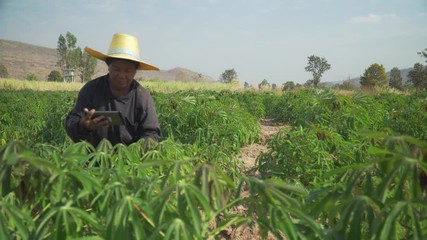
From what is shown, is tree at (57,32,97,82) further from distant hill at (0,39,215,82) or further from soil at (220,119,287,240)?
soil at (220,119,287,240)

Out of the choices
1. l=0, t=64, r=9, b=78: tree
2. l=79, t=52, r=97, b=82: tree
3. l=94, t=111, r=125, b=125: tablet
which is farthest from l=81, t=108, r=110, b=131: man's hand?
l=0, t=64, r=9, b=78: tree

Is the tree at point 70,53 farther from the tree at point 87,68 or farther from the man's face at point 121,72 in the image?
the man's face at point 121,72

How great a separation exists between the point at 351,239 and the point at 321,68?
189 ft

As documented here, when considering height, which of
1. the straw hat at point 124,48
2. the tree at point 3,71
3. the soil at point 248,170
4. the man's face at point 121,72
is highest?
the tree at point 3,71

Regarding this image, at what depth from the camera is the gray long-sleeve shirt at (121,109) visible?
268 centimetres

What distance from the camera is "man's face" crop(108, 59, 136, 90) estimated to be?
8.48ft

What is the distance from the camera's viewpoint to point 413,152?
2.70 feet

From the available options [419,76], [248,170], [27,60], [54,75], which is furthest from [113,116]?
[27,60]

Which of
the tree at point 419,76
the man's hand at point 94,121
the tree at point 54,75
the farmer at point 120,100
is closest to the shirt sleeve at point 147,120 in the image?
the farmer at point 120,100

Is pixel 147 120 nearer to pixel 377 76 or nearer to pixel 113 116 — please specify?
pixel 113 116

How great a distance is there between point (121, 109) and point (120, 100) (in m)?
0.07

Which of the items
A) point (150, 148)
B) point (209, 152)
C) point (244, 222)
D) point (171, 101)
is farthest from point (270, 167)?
point (171, 101)

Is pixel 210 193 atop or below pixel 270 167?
atop

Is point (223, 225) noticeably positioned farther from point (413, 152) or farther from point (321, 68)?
point (321, 68)
